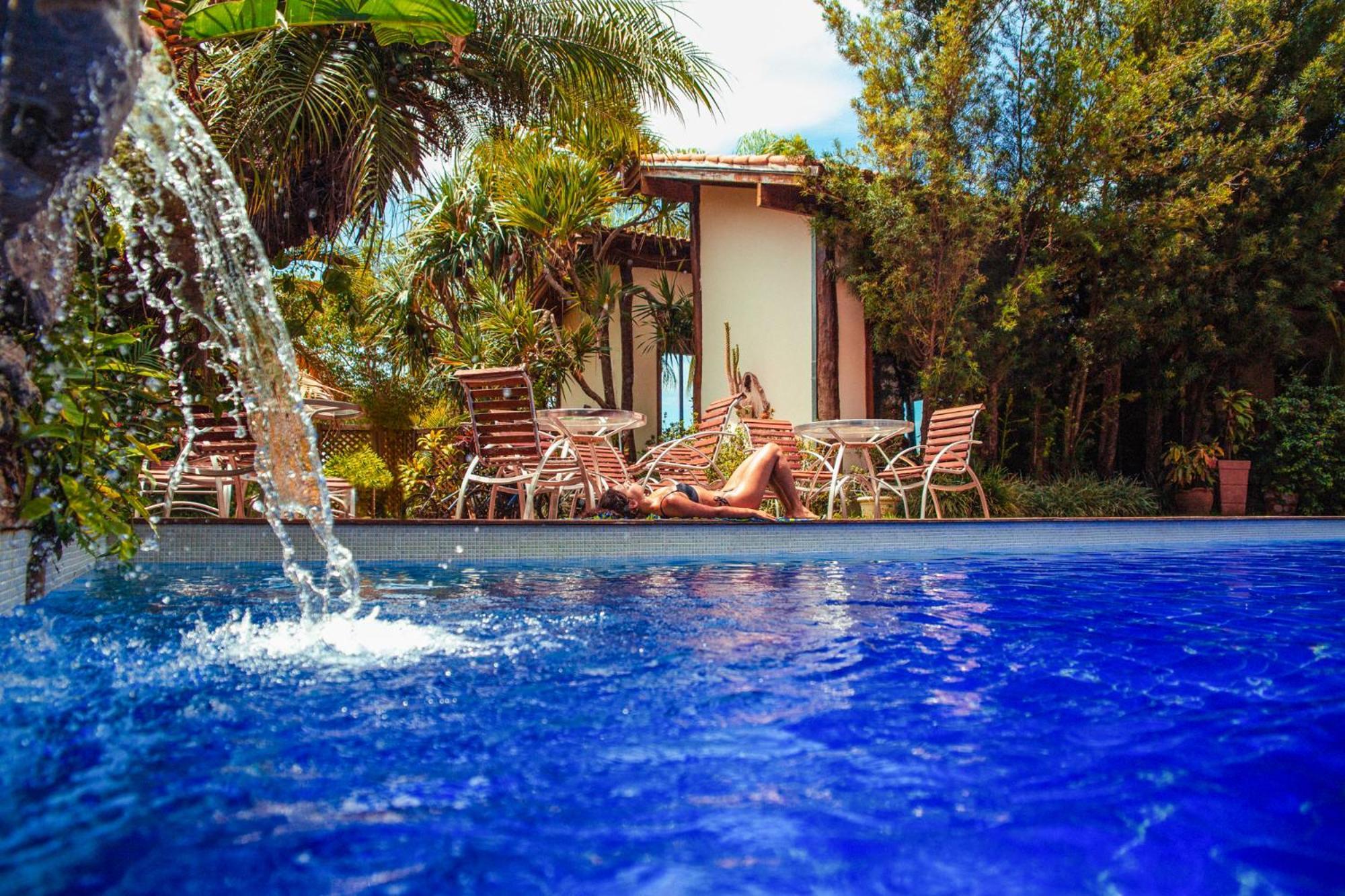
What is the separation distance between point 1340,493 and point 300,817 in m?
12.2

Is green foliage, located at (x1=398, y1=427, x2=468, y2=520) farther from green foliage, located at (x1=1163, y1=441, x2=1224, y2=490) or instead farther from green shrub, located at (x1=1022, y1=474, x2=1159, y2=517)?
green foliage, located at (x1=1163, y1=441, x2=1224, y2=490)

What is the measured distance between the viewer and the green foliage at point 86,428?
3184 mm

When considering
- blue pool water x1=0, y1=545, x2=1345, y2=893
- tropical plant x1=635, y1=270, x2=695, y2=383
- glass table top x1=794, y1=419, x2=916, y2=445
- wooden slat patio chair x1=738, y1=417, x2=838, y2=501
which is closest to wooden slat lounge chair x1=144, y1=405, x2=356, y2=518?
blue pool water x1=0, y1=545, x2=1345, y2=893

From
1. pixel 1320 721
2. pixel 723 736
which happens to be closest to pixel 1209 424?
pixel 1320 721

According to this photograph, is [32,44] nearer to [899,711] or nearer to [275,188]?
[899,711]

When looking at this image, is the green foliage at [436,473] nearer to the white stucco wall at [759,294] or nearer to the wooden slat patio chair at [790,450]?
the wooden slat patio chair at [790,450]

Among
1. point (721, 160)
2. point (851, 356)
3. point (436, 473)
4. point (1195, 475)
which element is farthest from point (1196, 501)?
point (436, 473)

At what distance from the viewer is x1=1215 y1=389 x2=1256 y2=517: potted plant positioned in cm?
1034

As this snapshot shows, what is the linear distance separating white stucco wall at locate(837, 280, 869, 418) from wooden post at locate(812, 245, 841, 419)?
321 mm

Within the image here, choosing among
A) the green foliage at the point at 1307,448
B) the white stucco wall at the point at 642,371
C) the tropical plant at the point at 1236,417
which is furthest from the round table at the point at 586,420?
the green foliage at the point at 1307,448

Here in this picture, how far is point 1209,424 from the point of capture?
11.2 metres

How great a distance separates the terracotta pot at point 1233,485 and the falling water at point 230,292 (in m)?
9.50

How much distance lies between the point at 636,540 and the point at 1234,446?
8546mm

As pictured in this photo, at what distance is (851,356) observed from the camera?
1137 centimetres
